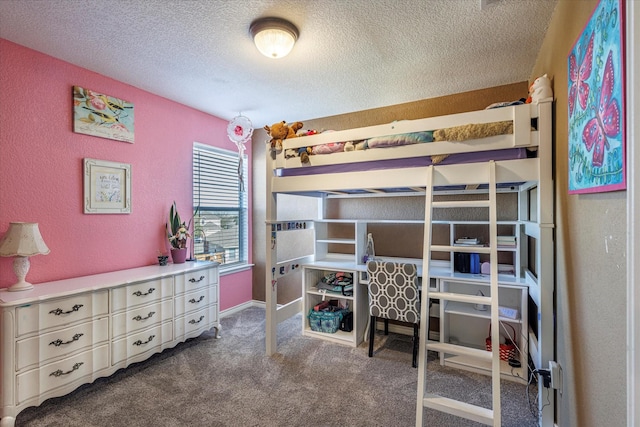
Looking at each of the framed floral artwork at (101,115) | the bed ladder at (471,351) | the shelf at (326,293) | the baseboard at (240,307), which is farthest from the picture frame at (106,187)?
the bed ladder at (471,351)

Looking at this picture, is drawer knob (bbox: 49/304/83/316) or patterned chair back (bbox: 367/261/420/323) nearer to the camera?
drawer knob (bbox: 49/304/83/316)

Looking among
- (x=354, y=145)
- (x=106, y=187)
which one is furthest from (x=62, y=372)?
(x=354, y=145)

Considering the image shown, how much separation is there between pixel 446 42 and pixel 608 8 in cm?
131

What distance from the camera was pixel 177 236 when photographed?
3.16 m

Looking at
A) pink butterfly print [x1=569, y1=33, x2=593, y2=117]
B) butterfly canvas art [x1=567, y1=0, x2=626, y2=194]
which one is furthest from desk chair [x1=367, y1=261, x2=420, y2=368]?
pink butterfly print [x1=569, y1=33, x2=593, y2=117]

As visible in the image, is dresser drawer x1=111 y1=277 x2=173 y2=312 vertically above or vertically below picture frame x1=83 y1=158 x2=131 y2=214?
below

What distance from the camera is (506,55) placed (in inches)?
92.6

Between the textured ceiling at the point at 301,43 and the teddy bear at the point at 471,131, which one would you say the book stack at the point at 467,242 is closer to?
the teddy bear at the point at 471,131

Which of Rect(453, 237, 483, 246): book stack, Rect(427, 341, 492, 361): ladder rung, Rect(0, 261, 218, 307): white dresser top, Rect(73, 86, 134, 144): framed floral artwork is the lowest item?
Rect(427, 341, 492, 361): ladder rung

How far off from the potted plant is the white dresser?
178 millimetres

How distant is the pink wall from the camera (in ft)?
7.10

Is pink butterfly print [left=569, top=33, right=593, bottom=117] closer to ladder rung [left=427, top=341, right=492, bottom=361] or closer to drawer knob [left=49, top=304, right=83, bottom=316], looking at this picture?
ladder rung [left=427, top=341, right=492, bottom=361]

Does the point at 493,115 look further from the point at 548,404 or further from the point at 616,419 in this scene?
the point at 548,404

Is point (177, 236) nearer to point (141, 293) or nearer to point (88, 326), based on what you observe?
point (141, 293)
